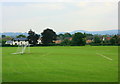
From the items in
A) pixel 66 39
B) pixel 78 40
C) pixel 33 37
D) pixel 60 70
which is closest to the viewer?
pixel 60 70

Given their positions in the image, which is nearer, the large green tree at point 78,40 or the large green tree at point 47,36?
the large green tree at point 78,40

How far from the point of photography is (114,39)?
49.1 m

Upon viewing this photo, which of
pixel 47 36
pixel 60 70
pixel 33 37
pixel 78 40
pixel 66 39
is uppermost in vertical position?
pixel 47 36

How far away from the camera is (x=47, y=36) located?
54938 mm

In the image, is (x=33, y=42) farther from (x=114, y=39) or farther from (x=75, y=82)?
(x=75, y=82)

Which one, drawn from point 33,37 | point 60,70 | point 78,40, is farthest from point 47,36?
point 60,70

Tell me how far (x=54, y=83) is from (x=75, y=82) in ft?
1.93

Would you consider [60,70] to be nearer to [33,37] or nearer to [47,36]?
[33,37]

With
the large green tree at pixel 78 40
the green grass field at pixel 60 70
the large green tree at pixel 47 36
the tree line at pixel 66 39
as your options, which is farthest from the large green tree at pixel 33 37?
the green grass field at pixel 60 70

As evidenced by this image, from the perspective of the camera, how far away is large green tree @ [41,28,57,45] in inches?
2116

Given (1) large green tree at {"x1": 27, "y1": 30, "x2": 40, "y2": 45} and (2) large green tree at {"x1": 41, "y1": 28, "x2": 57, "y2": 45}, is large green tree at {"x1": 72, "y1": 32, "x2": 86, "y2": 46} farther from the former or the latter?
(1) large green tree at {"x1": 27, "y1": 30, "x2": 40, "y2": 45}

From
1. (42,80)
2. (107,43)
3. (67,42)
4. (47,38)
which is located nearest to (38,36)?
(47,38)

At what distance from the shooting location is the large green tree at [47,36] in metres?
53.7

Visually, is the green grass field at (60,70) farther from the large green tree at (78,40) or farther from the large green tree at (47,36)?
the large green tree at (47,36)
